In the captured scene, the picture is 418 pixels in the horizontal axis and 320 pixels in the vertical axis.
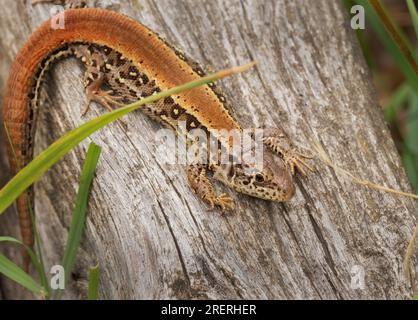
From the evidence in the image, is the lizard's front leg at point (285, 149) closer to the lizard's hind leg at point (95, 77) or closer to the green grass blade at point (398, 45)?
the green grass blade at point (398, 45)

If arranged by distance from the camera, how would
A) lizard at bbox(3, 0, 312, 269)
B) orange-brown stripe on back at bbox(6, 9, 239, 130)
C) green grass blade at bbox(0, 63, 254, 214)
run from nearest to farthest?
green grass blade at bbox(0, 63, 254, 214) → lizard at bbox(3, 0, 312, 269) → orange-brown stripe on back at bbox(6, 9, 239, 130)

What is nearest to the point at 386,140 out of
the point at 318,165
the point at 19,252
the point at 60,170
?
the point at 318,165

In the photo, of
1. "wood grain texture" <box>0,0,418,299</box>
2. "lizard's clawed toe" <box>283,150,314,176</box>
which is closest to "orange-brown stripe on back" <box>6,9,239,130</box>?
"wood grain texture" <box>0,0,418,299</box>

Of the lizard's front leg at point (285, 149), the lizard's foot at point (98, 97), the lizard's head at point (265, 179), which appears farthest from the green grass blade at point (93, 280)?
the lizard's front leg at point (285, 149)

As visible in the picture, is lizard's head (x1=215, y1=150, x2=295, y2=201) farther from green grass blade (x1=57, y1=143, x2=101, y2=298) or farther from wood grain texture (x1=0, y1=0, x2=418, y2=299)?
green grass blade (x1=57, y1=143, x2=101, y2=298)

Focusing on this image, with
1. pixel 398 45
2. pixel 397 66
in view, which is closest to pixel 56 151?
pixel 398 45

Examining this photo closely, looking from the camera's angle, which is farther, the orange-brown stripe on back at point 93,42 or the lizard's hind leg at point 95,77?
the lizard's hind leg at point 95,77

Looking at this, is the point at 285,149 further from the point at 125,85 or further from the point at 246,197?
the point at 125,85

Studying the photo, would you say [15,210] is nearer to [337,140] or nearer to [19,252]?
[19,252]
